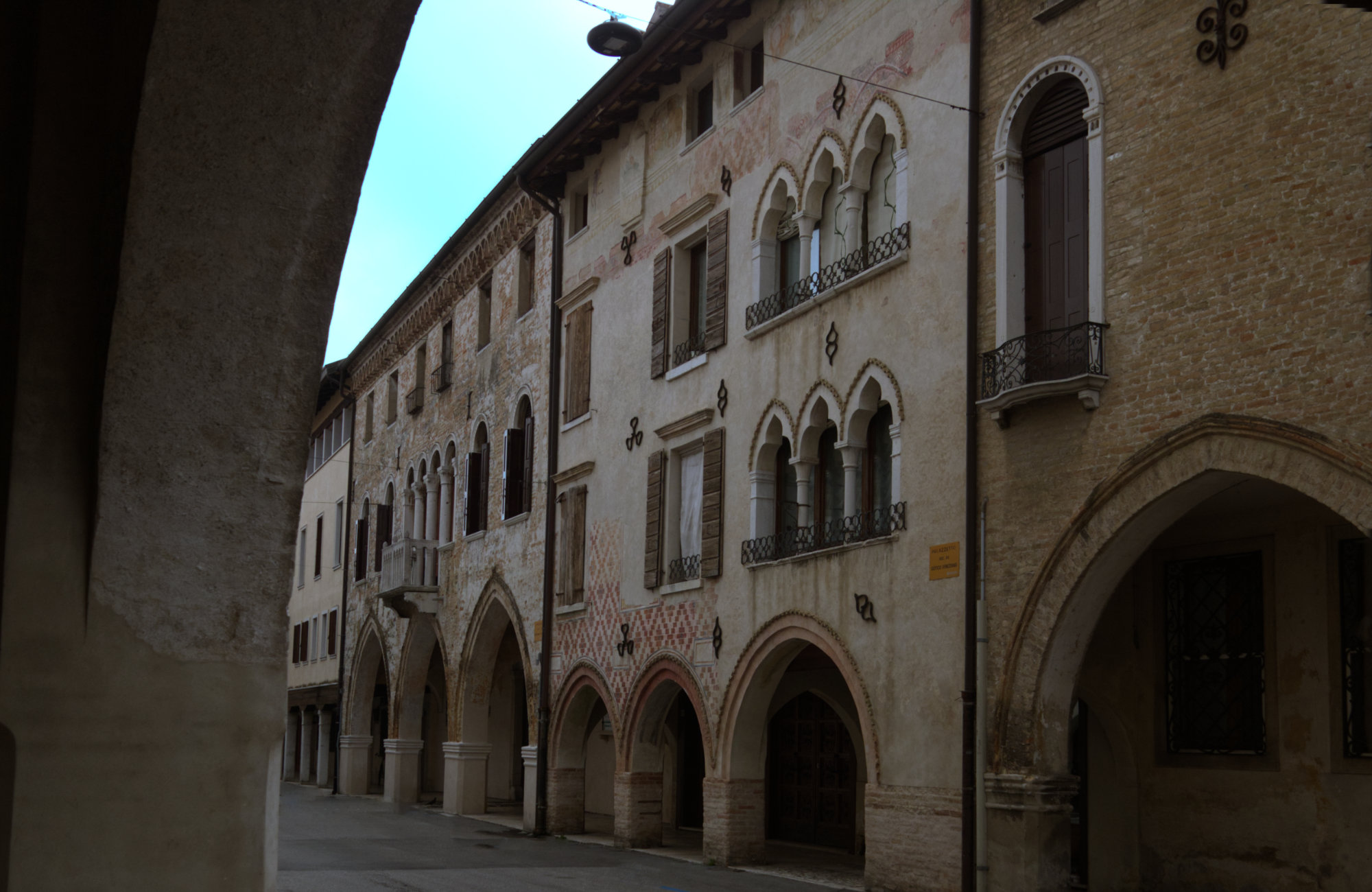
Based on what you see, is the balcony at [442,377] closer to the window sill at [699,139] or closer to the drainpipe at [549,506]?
the drainpipe at [549,506]

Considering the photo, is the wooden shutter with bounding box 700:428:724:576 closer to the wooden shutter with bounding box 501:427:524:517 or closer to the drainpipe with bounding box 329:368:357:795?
the wooden shutter with bounding box 501:427:524:517

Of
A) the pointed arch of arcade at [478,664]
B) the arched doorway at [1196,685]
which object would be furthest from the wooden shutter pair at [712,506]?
the pointed arch of arcade at [478,664]

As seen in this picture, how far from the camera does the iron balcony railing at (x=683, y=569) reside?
18172 millimetres

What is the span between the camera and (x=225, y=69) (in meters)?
3.17

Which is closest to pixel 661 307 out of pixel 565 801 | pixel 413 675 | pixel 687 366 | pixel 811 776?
pixel 687 366

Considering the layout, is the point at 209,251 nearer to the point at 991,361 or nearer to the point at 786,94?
the point at 991,361

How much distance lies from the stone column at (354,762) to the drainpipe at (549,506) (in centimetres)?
1320

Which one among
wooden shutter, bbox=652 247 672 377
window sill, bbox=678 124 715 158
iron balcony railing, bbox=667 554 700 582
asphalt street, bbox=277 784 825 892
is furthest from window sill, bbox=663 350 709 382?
asphalt street, bbox=277 784 825 892

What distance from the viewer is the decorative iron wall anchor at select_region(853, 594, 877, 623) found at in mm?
14445

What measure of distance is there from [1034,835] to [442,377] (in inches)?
774

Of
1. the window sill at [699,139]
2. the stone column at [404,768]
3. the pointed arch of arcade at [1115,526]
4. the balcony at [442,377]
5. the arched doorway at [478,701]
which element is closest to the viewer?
the pointed arch of arcade at [1115,526]

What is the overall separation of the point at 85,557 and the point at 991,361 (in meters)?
10.5

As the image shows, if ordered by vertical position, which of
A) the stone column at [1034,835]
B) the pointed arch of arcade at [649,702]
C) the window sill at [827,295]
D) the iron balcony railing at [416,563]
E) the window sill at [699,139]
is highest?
the window sill at [699,139]

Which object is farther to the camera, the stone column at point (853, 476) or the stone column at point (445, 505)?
the stone column at point (445, 505)
